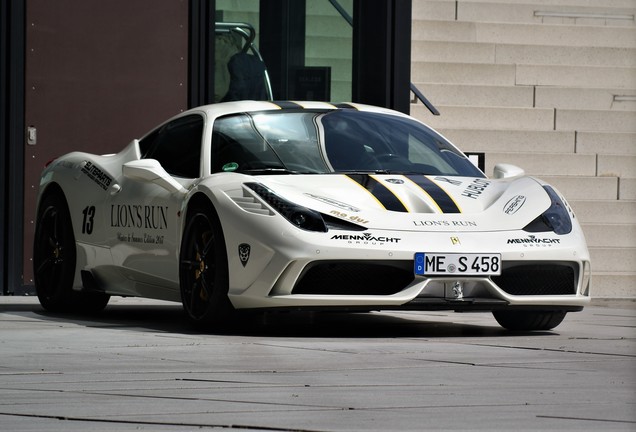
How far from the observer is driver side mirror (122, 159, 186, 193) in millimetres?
7906

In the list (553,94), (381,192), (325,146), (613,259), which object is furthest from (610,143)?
(381,192)

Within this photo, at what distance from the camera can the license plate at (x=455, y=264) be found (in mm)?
6902

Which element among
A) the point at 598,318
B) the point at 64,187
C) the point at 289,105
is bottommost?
the point at 598,318

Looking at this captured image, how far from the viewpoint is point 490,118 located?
48.4ft

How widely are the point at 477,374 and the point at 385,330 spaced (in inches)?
91.2

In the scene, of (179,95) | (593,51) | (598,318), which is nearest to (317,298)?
(598,318)

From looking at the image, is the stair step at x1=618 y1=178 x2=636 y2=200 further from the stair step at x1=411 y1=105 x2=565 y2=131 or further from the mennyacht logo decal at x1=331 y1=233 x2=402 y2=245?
the mennyacht logo decal at x1=331 y1=233 x2=402 y2=245

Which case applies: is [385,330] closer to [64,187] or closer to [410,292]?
[410,292]

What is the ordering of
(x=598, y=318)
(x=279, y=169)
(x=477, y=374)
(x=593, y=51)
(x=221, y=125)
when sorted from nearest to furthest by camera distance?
1. (x=477, y=374)
2. (x=279, y=169)
3. (x=221, y=125)
4. (x=598, y=318)
5. (x=593, y=51)

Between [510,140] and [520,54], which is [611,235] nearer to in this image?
[510,140]

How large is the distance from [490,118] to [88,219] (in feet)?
22.3

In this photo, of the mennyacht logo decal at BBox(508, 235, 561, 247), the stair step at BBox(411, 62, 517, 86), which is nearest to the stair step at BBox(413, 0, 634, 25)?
the stair step at BBox(411, 62, 517, 86)

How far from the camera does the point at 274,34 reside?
11789 millimetres

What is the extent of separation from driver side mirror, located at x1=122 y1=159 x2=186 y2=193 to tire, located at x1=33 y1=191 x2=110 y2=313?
3.76 feet
